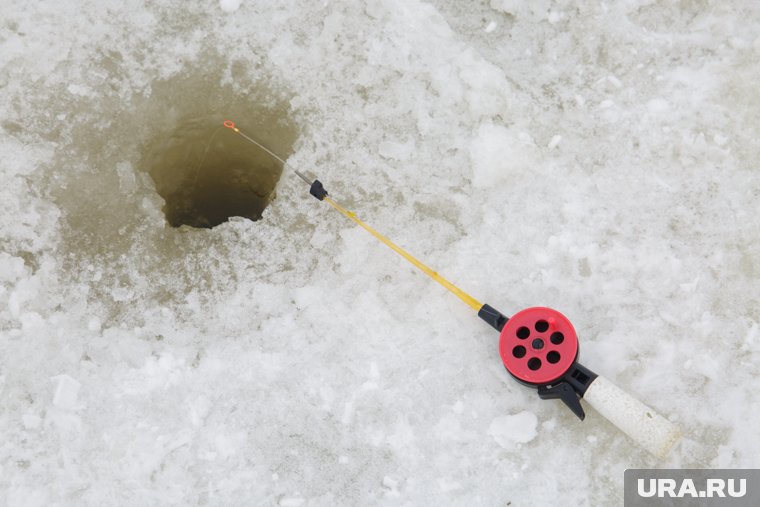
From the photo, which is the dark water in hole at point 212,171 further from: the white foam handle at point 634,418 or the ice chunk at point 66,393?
the white foam handle at point 634,418

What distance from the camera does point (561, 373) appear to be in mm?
2525

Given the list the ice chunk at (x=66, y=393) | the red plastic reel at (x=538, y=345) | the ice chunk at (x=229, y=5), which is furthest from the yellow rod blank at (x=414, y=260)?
the ice chunk at (x=66, y=393)

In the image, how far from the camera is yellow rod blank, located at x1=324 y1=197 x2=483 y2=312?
268 cm

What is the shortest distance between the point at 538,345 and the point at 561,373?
0.41 feet

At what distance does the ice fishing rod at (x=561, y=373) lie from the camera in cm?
249

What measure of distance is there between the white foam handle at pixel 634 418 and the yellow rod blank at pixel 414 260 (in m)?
0.52

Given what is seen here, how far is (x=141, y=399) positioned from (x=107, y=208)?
771 millimetres

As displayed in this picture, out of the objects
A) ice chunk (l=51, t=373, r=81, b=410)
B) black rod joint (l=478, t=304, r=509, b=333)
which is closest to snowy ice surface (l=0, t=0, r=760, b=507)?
ice chunk (l=51, t=373, r=81, b=410)

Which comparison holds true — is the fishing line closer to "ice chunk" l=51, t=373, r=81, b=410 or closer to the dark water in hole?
the dark water in hole

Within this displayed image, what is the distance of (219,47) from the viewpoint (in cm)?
301

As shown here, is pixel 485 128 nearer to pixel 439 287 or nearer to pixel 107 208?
pixel 439 287

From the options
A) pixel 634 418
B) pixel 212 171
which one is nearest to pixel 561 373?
pixel 634 418

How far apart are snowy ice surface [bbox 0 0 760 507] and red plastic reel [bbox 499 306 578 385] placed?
A: 0.48ft

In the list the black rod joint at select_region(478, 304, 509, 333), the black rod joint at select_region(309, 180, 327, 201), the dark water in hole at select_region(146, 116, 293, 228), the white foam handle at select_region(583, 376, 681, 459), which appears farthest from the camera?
the dark water in hole at select_region(146, 116, 293, 228)
